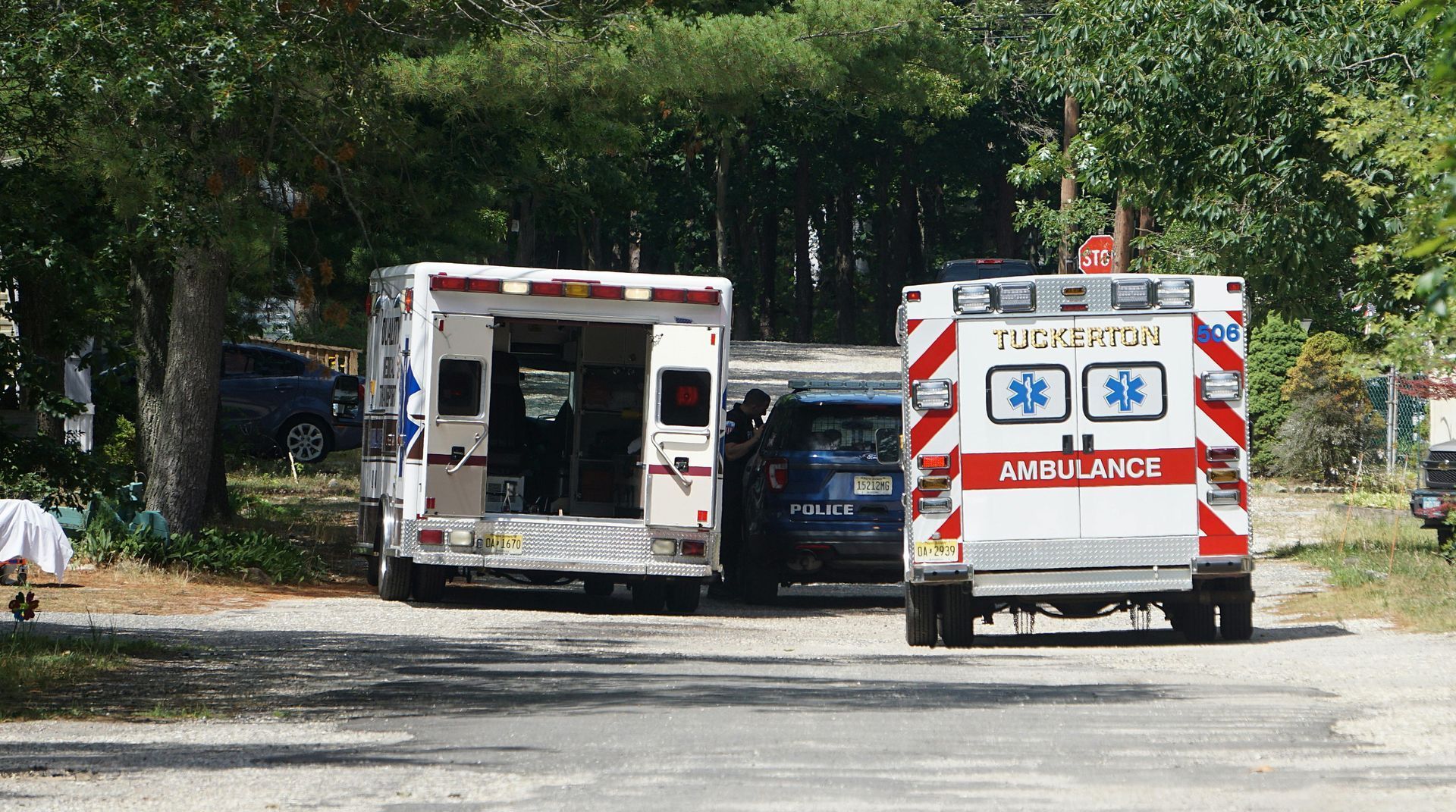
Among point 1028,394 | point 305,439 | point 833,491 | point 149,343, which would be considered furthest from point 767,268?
point 1028,394

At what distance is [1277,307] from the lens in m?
18.8

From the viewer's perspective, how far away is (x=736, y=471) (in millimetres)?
16328

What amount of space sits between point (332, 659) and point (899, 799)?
17.8 feet

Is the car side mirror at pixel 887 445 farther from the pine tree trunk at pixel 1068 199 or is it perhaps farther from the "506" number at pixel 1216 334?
the pine tree trunk at pixel 1068 199

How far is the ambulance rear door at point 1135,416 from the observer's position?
472 inches

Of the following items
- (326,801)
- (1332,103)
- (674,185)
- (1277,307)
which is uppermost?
(674,185)

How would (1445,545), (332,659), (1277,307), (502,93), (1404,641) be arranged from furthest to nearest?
(1277,307) → (502,93) → (1445,545) → (1404,641) → (332,659)

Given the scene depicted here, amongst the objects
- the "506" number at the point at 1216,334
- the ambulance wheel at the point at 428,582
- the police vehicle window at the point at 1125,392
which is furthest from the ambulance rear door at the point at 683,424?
the "506" number at the point at 1216,334

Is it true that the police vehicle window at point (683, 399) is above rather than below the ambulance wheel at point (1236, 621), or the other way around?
above

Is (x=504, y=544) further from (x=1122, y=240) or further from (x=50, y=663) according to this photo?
(x=1122, y=240)

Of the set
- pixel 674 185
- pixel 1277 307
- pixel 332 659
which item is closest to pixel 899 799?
pixel 332 659

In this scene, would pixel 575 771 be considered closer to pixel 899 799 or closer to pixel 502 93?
pixel 899 799

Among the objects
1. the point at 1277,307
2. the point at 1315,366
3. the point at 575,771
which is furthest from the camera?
the point at 1315,366

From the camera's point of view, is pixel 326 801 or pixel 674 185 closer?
pixel 326 801
